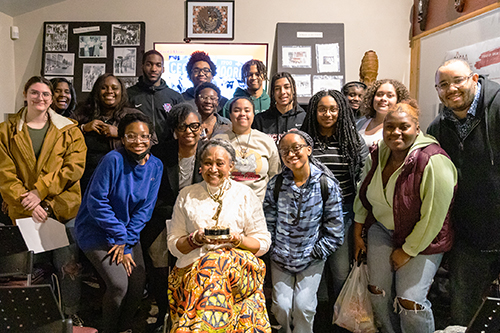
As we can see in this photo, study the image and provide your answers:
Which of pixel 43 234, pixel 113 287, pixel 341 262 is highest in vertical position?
pixel 43 234

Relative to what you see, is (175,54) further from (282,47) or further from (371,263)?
(371,263)

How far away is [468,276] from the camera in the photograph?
2.28m

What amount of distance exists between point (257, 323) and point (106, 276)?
98 cm

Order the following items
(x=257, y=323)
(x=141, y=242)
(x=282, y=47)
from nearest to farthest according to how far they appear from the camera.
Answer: (x=257, y=323)
(x=141, y=242)
(x=282, y=47)

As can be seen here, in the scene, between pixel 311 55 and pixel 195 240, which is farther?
pixel 311 55

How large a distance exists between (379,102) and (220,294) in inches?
73.7

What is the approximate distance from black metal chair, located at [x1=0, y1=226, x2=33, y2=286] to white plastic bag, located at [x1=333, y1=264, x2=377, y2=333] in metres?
1.83

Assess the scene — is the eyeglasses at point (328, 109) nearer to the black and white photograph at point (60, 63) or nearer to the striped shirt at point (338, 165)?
the striped shirt at point (338, 165)

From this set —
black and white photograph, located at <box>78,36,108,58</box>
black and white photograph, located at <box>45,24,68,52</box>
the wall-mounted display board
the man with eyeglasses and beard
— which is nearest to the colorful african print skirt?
the man with eyeglasses and beard

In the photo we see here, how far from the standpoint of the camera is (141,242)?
2609mm

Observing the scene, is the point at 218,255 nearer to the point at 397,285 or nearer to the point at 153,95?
the point at 397,285

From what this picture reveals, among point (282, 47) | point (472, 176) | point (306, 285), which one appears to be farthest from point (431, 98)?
point (306, 285)

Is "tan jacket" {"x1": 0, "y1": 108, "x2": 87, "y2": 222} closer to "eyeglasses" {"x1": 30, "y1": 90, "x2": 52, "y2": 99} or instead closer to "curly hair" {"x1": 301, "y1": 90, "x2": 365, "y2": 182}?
"eyeglasses" {"x1": 30, "y1": 90, "x2": 52, "y2": 99}

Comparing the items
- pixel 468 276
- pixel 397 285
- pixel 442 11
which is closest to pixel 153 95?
pixel 397 285
